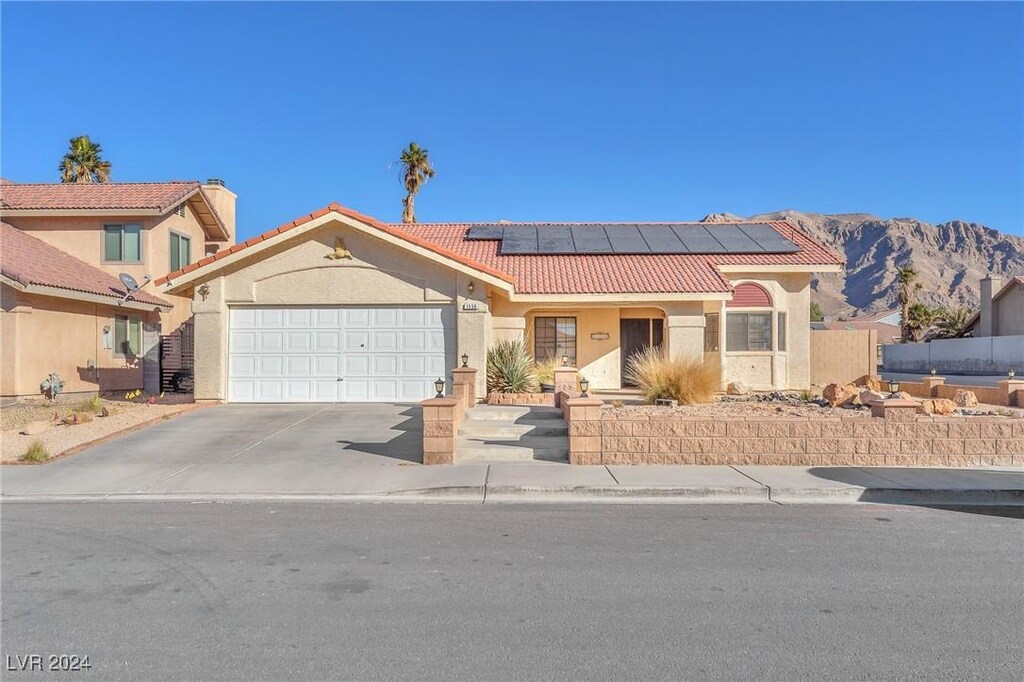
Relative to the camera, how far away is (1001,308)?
42.8 m

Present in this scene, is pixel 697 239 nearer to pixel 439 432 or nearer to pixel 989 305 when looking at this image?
pixel 439 432

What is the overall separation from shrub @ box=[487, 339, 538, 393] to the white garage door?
4.41ft

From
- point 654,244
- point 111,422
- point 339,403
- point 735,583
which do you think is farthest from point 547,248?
point 735,583

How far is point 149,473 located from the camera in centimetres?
1057

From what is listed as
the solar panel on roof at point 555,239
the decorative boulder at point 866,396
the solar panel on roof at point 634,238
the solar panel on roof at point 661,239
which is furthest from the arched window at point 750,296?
the decorative boulder at point 866,396

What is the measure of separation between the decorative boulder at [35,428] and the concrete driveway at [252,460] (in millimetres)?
2008

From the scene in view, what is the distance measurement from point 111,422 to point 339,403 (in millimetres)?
4911

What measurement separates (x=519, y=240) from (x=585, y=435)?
533 inches

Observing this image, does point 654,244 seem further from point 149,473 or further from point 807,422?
point 149,473

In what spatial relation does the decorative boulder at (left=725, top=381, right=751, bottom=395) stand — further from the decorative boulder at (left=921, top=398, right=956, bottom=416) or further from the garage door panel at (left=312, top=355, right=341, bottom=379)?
the garage door panel at (left=312, top=355, right=341, bottom=379)

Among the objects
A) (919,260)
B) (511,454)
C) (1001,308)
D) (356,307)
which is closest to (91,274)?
(356,307)

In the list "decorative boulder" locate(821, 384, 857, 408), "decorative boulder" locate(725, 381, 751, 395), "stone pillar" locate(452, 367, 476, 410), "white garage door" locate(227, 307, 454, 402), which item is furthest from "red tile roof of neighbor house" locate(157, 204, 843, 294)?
"decorative boulder" locate(821, 384, 857, 408)

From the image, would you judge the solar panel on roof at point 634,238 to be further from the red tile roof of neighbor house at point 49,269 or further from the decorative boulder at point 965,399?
the red tile roof of neighbor house at point 49,269

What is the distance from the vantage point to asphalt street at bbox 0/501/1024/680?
4.36 m
